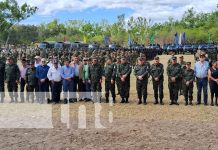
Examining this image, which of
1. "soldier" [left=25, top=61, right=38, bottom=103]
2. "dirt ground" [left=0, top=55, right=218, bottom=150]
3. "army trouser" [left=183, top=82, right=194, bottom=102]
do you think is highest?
"soldier" [left=25, top=61, right=38, bottom=103]

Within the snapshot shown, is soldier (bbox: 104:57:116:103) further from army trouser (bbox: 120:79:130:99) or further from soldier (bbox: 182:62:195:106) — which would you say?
soldier (bbox: 182:62:195:106)

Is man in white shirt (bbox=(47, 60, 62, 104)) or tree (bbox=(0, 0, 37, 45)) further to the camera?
tree (bbox=(0, 0, 37, 45))

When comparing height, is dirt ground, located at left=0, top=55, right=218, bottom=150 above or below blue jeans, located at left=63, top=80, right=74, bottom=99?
below

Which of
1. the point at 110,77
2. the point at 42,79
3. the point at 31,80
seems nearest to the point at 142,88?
the point at 110,77

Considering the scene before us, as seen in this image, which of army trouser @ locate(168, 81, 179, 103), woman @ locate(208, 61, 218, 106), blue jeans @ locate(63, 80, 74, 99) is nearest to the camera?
woman @ locate(208, 61, 218, 106)

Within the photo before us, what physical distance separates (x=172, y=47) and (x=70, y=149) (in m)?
53.3

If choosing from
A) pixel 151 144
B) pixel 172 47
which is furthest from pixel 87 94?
pixel 172 47

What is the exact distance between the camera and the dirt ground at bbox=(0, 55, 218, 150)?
9703 millimetres

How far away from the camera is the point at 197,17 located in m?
108

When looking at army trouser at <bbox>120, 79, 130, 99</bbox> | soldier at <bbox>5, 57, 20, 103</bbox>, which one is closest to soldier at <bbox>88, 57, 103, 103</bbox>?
army trouser at <bbox>120, 79, 130, 99</bbox>

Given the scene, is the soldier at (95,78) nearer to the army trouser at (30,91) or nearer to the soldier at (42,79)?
the soldier at (42,79)

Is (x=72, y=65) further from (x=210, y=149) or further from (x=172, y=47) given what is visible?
(x=172, y=47)

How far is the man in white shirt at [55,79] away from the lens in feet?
53.0

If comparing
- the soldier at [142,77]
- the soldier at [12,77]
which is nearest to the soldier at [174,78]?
the soldier at [142,77]
